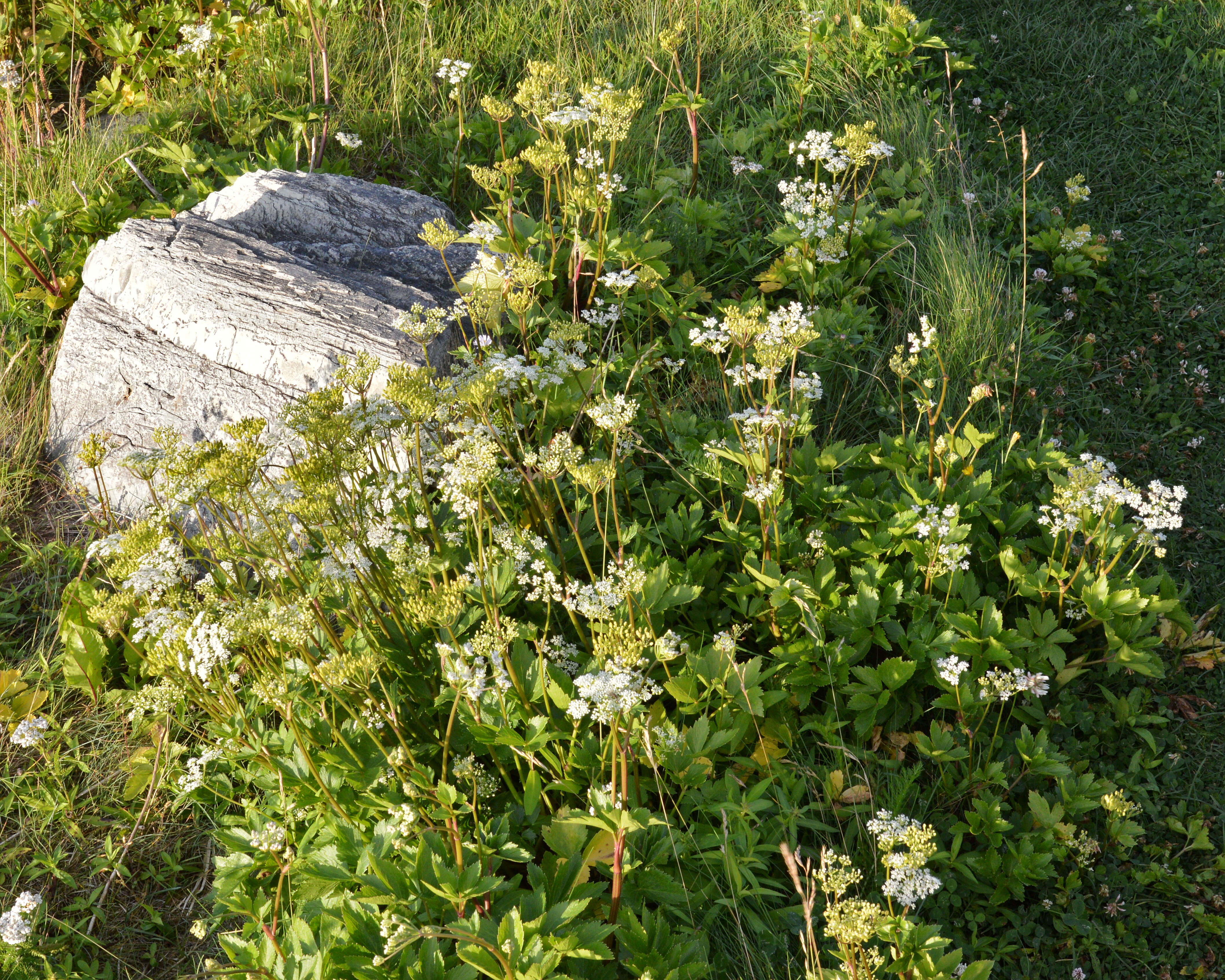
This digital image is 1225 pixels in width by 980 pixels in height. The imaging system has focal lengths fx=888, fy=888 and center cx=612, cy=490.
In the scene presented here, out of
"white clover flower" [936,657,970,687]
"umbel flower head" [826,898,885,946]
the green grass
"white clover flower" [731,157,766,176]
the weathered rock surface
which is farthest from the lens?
"white clover flower" [731,157,766,176]

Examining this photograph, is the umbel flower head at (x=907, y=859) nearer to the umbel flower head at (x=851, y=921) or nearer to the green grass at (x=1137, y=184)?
the umbel flower head at (x=851, y=921)

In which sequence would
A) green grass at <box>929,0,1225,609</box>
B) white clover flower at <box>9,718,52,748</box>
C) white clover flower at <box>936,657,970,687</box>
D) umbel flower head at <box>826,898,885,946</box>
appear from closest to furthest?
umbel flower head at <box>826,898,885,946</box> → white clover flower at <box>936,657,970,687</box> → white clover flower at <box>9,718,52,748</box> → green grass at <box>929,0,1225,609</box>

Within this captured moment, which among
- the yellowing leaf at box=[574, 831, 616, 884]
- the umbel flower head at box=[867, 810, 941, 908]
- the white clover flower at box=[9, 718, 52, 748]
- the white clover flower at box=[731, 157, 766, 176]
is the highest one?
the white clover flower at box=[731, 157, 766, 176]

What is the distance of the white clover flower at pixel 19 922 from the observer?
224 cm

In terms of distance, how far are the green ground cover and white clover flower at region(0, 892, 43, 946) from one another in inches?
13.5

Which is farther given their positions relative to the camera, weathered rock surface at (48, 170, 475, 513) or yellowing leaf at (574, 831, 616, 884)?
weathered rock surface at (48, 170, 475, 513)

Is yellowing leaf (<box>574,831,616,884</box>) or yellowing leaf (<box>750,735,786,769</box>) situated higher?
yellowing leaf (<box>574,831,616,884</box>)

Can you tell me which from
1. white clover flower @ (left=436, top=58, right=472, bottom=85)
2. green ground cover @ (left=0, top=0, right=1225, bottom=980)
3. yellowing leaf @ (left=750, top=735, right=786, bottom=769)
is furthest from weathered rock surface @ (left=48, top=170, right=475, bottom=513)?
yellowing leaf @ (left=750, top=735, right=786, bottom=769)

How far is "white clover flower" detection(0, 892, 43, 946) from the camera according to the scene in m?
2.24

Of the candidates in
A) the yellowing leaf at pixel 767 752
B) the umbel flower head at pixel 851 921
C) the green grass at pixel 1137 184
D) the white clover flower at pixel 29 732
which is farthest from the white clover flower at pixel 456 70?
the umbel flower head at pixel 851 921

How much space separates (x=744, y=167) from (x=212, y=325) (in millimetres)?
2746

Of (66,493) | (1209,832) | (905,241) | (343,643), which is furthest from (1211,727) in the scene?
(66,493)

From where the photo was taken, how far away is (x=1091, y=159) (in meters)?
5.73

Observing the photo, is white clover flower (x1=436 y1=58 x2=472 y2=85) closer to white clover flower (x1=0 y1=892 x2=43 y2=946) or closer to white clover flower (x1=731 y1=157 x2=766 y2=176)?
white clover flower (x1=731 y1=157 x2=766 y2=176)
